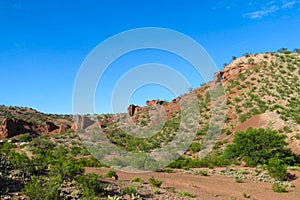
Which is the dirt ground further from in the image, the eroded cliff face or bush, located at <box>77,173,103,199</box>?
the eroded cliff face

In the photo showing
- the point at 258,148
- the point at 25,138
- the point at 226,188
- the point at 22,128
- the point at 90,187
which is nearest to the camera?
the point at 90,187

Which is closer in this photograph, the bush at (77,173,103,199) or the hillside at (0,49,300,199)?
the bush at (77,173,103,199)

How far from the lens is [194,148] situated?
1208 inches

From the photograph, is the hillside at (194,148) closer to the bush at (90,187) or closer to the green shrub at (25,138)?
the bush at (90,187)

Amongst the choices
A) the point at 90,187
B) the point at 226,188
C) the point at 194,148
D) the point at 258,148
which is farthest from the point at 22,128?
the point at 90,187

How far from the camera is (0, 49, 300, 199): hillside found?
35.9 ft

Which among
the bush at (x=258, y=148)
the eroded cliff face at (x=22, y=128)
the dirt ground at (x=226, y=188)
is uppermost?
the eroded cliff face at (x=22, y=128)

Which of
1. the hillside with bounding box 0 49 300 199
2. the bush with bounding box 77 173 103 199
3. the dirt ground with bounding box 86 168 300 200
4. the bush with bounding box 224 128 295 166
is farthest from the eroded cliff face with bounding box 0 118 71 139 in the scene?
the bush with bounding box 77 173 103 199

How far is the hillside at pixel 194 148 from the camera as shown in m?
10.9

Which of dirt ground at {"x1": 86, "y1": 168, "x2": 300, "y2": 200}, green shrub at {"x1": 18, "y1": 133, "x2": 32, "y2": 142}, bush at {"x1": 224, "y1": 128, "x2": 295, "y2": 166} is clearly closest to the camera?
dirt ground at {"x1": 86, "y1": 168, "x2": 300, "y2": 200}

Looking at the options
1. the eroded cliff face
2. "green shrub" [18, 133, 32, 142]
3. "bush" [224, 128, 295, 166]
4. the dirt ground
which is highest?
the eroded cliff face

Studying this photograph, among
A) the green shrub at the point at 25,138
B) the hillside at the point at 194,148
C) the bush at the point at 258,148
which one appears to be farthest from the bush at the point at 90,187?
the green shrub at the point at 25,138

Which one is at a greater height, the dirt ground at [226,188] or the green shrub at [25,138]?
the green shrub at [25,138]

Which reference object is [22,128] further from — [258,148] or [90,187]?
[90,187]
